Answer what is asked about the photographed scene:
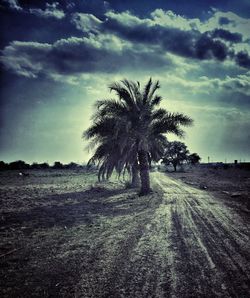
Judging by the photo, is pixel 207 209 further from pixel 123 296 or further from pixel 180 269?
pixel 123 296

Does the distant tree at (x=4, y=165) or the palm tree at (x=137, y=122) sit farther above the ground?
the palm tree at (x=137, y=122)

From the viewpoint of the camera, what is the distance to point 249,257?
5.04 metres

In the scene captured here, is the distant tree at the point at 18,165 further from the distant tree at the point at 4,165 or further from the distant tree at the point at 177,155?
the distant tree at the point at 177,155

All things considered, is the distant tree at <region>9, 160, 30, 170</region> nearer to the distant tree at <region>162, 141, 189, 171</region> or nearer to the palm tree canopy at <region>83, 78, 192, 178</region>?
the distant tree at <region>162, 141, 189, 171</region>

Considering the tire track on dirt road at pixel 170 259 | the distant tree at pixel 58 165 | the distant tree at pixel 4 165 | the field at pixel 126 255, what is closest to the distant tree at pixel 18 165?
the distant tree at pixel 4 165

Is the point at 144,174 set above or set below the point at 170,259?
above

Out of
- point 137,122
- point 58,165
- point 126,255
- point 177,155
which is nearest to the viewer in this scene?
point 126,255

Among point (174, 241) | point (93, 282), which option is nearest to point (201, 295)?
point (93, 282)

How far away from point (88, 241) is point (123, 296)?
2.85 metres

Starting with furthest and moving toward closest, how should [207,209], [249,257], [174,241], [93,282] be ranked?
1. [207,209]
2. [174,241]
3. [249,257]
4. [93,282]

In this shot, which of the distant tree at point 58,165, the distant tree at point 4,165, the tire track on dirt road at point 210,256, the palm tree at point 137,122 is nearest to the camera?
the tire track on dirt road at point 210,256

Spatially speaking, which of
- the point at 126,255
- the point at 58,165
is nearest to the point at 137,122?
the point at 126,255

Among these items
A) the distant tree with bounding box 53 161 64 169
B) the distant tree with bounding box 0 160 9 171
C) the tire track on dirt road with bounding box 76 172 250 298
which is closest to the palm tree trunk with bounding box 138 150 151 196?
the tire track on dirt road with bounding box 76 172 250 298

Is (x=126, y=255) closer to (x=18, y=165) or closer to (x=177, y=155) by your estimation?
(x=177, y=155)
